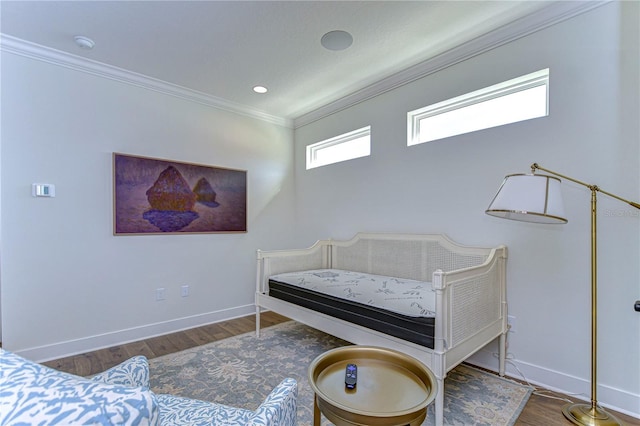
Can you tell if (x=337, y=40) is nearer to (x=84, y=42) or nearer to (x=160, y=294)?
(x=84, y=42)

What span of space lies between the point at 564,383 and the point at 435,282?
1.26 metres

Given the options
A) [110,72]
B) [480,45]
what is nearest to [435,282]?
[480,45]

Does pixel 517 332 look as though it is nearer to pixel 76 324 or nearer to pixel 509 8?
pixel 509 8

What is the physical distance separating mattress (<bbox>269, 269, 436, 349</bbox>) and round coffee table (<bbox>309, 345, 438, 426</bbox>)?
1.12 ft

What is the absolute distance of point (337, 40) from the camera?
2.40 m

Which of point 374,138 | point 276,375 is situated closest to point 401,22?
point 374,138

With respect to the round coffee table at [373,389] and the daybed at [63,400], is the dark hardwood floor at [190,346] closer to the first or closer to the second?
the round coffee table at [373,389]

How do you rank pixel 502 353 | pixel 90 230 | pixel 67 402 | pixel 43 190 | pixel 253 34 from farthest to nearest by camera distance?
pixel 90 230, pixel 43 190, pixel 253 34, pixel 502 353, pixel 67 402

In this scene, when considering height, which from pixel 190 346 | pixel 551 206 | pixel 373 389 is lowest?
pixel 190 346

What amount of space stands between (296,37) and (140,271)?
2.61 m

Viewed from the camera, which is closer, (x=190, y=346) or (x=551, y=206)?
(x=551, y=206)

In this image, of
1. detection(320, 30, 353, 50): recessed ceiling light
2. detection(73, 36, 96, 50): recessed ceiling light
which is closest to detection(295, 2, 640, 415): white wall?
detection(320, 30, 353, 50): recessed ceiling light

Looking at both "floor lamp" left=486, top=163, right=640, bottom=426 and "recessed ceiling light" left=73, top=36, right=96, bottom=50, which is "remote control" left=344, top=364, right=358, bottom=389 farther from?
"recessed ceiling light" left=73, top=36, right=96, bottom=50

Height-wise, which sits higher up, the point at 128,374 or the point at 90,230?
the point at 90,230
